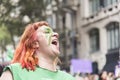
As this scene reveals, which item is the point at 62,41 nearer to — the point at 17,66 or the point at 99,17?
the point at 99,17

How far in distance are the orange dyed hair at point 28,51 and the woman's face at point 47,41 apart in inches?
1.7

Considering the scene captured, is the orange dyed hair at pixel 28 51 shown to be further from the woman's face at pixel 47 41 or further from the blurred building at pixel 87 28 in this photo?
the blurred building at pixel 87 28

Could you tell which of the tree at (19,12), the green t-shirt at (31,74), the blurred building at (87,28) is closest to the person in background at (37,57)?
the green t-shirt at (31,74)

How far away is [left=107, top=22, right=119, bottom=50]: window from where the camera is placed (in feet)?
102

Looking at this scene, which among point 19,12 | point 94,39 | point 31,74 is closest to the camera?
point 31,74

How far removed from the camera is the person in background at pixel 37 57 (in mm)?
3863

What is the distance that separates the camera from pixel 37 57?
402 centimetres

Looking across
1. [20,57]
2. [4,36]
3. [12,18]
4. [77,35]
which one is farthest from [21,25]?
[20,57]

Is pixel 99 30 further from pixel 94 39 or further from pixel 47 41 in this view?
pixel 47 41

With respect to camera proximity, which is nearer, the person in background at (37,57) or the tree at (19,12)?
the person in background at (37,57)

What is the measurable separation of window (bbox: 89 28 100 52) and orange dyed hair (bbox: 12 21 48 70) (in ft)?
96.6

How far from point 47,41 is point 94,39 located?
30.6 meters

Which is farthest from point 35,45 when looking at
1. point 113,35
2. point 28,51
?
point 113,35

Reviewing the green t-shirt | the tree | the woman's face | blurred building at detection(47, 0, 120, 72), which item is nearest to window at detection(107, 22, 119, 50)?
blurred building at detection(47, 0, 120, 72)
